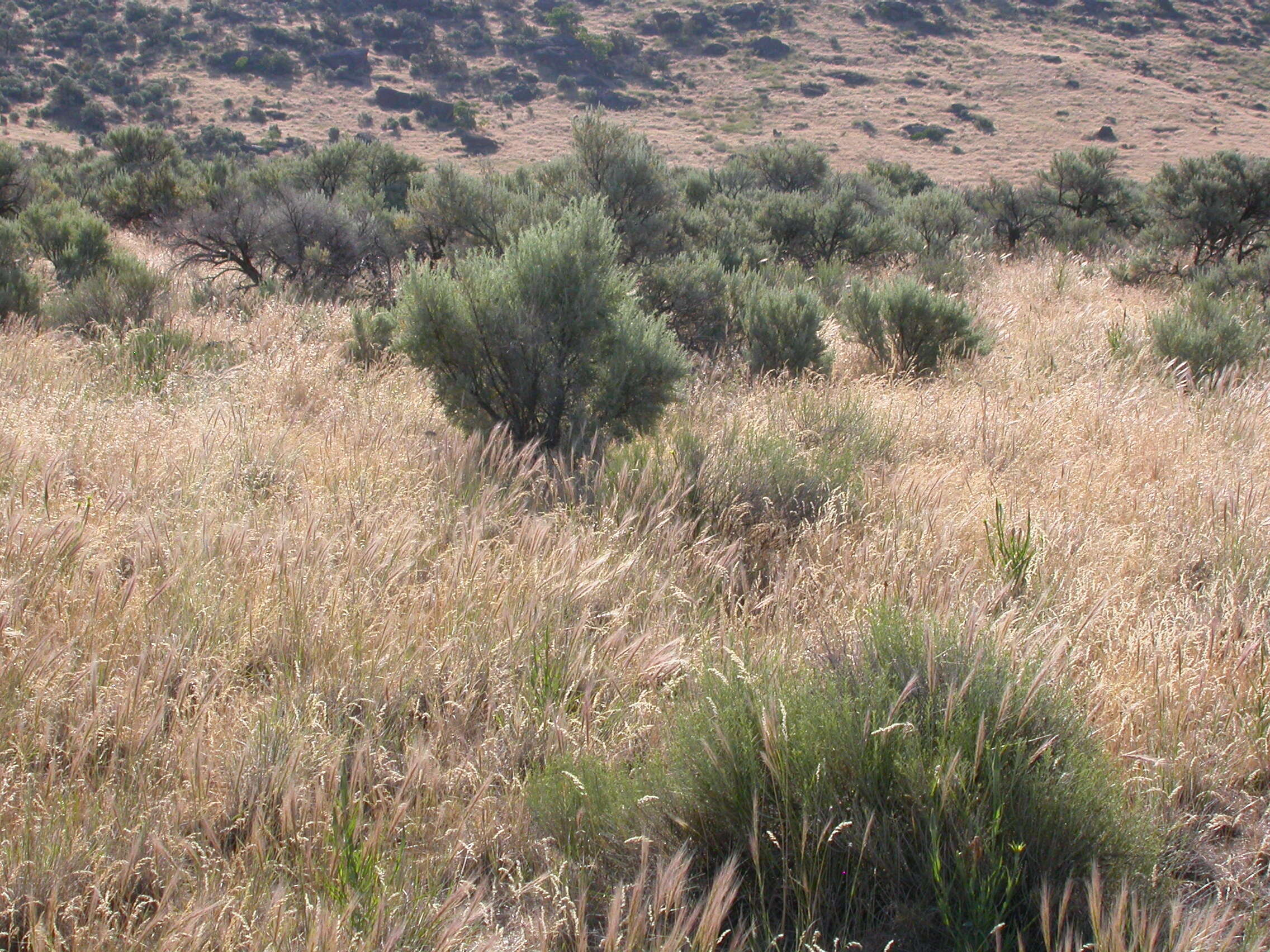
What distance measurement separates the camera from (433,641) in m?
2.82

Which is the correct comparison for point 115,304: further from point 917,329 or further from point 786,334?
point 917,329

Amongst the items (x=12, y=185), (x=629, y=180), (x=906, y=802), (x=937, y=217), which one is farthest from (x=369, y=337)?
(x=937, y=217)

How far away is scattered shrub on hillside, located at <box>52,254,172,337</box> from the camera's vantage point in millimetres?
7738

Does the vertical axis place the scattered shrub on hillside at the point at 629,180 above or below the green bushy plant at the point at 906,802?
above

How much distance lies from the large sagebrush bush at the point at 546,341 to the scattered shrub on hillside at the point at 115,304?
11.3 ft

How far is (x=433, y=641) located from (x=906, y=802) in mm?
1513

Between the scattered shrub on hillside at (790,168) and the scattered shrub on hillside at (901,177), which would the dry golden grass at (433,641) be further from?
the scattered shrub on hillside at (901,177)

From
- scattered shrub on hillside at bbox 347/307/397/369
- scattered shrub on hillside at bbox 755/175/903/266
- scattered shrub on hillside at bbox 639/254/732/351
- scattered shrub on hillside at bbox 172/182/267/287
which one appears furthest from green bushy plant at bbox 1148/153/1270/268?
scattered shrub on hillside at bbox 172/182/267/287

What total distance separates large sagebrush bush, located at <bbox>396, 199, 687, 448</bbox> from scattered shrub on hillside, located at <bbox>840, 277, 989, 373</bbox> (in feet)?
11.2

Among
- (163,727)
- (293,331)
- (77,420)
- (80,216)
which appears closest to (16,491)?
(77,420)

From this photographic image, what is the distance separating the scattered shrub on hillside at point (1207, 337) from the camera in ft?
24.1

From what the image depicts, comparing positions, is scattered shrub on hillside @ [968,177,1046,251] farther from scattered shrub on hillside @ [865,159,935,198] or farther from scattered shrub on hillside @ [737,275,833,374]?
scattered shrub on hillside @ [737,275,833,374]

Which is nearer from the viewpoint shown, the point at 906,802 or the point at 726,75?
the point at 906,802

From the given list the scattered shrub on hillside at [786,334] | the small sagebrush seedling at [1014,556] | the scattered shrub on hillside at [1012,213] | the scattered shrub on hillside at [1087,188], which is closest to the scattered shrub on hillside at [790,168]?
the scattered shrub on hillside at [1012,213]
